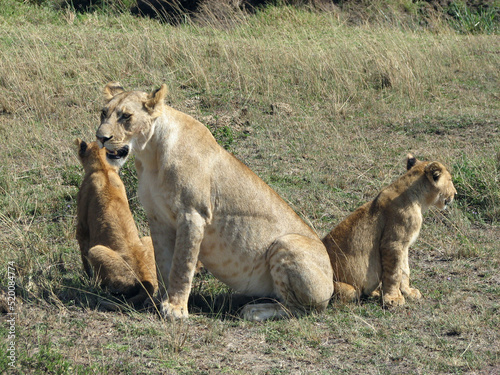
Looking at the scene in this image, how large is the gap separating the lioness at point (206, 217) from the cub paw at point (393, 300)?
57 cm

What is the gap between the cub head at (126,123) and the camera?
17.3ft

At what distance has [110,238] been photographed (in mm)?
6195

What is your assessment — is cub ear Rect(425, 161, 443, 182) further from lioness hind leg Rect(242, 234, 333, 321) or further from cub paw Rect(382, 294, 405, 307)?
lioness hind leg Rect(242, 234, 333, 321)

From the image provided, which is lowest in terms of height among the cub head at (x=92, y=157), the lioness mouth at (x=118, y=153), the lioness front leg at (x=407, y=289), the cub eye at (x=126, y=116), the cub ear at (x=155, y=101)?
the cub head at (x=92, y=157)

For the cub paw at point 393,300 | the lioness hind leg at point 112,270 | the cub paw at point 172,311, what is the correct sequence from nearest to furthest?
the cub paw at point 172,311 < the lioness hind leg at point 112,270 < the cub paw at point 393,300

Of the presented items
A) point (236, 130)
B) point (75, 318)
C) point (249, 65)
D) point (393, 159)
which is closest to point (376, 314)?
point (75, 318)

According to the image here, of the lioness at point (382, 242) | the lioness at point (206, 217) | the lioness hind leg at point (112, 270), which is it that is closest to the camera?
the lioness at point (206, 217)

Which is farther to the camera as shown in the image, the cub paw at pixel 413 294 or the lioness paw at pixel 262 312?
the cub paw at pixel 413 294

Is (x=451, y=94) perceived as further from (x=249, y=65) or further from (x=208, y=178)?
(x=208, y=178)

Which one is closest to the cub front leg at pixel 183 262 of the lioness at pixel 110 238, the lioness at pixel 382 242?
the lioness at pixel 110 238

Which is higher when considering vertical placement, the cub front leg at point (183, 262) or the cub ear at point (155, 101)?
the cub ear at point (155, 101)

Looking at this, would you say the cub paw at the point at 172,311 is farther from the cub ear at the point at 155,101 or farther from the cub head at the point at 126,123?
the cub ear at the point at 155,101

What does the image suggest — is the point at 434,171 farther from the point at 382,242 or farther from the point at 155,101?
the point at 155,101

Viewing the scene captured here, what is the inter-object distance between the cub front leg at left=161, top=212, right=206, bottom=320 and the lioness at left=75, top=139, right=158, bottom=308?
37 centimetres
